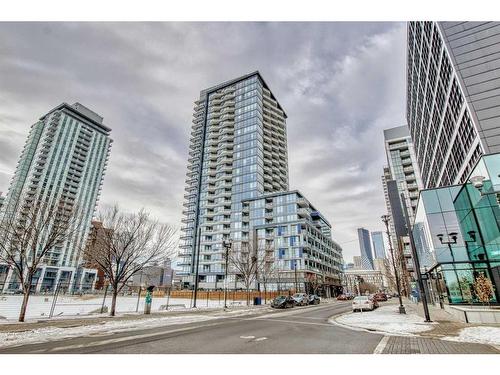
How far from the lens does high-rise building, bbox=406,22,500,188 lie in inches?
1201

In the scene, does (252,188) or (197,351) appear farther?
Result: (252,188)

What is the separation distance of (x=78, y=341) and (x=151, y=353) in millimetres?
3861

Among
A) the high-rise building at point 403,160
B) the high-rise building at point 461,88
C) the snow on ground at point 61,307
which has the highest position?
the high-rise building at point 403,160

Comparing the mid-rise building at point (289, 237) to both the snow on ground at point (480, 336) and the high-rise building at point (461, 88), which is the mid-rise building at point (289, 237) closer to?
the high-rise building at point (461, 88)

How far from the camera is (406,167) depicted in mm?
95000

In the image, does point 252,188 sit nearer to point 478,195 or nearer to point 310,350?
point 478,195

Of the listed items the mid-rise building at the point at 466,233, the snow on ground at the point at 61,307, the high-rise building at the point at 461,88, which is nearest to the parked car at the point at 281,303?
the snow on ground at the point at 61,307

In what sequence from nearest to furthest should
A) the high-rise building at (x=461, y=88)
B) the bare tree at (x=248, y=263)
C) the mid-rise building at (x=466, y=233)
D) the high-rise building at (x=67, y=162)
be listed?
the mid-rise building at (x=466, y=233), the high-rise building at (x=461, y=88), the bare tree at (x=248, y=263), the high-rise building at (x=67, y=162)

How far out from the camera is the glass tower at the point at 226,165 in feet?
277

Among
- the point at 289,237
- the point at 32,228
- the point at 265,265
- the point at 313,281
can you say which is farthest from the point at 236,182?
the point at 32,228

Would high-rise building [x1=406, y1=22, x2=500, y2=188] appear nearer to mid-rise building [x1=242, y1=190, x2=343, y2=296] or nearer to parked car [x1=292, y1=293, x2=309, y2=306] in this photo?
parked car [x1=292, y1=293, x2=309, y2=306]

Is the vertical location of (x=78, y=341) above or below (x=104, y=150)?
below

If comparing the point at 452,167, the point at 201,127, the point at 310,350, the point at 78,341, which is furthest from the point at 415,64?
the point at 201,127

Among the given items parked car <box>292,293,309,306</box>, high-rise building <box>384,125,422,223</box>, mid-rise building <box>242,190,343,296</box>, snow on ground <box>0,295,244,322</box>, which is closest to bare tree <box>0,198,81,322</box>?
snow on ground <box>0,295,244,322</box>
